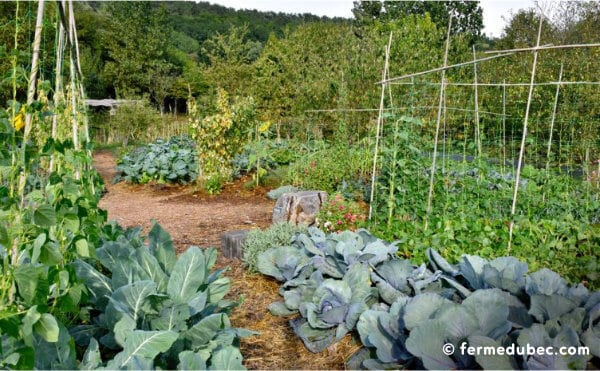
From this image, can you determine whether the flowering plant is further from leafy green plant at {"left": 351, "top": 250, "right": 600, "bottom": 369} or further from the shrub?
leafy green plant at {"left": 351, "top": 250, "right": 600, "bottom": 369}

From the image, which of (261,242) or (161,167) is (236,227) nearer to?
(261,242)

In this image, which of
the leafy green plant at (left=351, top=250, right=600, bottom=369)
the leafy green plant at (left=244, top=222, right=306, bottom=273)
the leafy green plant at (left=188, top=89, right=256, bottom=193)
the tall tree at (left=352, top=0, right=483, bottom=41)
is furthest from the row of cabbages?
the tall tree at (left=352, top=0, right=483, bottom=41)

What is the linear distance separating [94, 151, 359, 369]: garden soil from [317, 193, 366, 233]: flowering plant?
3.32 ft

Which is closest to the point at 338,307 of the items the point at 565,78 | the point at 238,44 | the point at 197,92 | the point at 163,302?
the point at 163,302

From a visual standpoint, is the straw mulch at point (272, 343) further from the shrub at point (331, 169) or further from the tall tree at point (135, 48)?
the tall tree at point (135, 48)

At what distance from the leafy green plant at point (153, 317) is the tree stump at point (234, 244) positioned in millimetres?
1846

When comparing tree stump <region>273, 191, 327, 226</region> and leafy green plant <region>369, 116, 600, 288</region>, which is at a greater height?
leafy green plant <region>369, 116, 600, 288</region>

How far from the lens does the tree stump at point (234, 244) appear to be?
457cm

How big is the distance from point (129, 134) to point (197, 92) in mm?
15381

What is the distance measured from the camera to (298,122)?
11.8 metres

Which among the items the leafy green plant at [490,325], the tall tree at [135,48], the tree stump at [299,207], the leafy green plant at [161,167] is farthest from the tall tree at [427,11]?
the leafy green plant at [490,325]

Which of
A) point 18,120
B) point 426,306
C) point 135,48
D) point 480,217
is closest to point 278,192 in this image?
point 480,217

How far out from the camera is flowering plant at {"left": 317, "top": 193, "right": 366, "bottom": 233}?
4984 millimetres

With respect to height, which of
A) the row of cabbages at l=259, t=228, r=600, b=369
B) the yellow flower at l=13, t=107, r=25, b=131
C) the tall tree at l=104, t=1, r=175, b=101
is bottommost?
the row of cabbages at l=259, t=228, r=600, b=369
